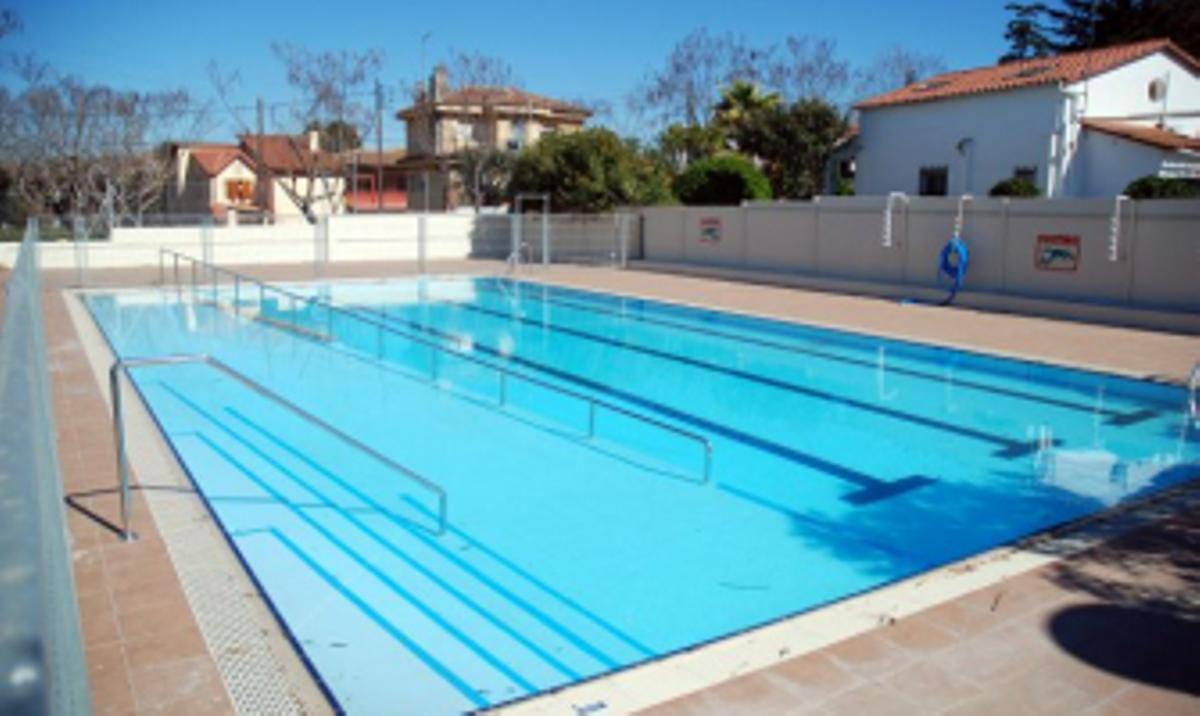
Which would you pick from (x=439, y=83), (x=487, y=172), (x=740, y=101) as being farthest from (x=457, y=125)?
(x=740, y=101)

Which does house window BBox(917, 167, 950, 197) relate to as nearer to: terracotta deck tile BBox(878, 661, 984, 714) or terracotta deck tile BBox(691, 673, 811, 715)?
terracotta deck tile BBox(878, 661, 984, 714)

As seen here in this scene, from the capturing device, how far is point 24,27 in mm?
21250

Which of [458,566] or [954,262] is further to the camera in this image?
→ [954,262]

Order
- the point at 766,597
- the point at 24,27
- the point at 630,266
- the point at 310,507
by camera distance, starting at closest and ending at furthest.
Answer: the point at 766,597, the point at 310,507, the point at 24,27, the point at 630,266

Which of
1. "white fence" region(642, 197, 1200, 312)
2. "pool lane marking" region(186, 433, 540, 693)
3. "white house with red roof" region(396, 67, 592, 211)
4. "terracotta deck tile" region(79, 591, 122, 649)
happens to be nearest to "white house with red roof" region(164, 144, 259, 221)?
"white house with red roof" region(396, 67, 592, 211)

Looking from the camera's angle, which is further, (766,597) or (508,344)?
(508,344)

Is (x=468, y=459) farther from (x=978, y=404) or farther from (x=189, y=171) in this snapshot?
(x=189, y=171)

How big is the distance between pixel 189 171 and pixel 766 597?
52.8m

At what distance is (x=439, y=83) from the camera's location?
42.4m

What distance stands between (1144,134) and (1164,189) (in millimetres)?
6257

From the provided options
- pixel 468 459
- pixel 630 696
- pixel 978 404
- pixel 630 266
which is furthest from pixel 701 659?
pixel 630 266

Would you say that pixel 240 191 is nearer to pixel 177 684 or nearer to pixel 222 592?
pixel 222 592

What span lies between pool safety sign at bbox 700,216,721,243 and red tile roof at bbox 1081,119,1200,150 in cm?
946

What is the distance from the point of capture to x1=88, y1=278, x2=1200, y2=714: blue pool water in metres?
5.80
